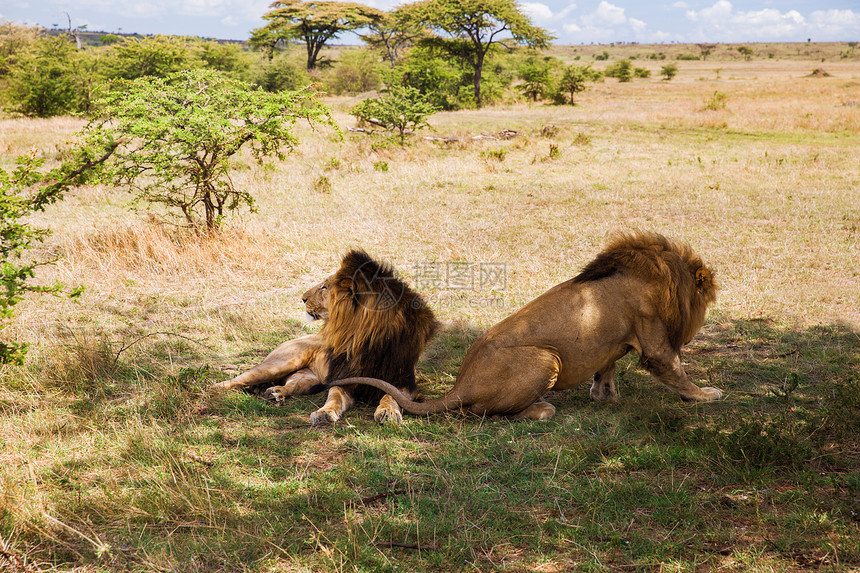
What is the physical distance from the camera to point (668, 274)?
14.3 ft

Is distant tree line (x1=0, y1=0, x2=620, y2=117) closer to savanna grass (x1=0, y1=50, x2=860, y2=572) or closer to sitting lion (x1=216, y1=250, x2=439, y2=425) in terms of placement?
savanna grass (x1=0, y1=50, x2=860, y2=572)

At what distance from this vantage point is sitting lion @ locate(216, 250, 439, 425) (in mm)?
4617

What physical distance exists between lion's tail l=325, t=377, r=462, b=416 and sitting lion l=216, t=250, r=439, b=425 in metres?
0.09

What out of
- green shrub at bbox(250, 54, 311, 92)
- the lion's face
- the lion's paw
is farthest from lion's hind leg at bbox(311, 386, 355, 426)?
green shrub at bbox(250, 54, 311, 92)

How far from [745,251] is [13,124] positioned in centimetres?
2343

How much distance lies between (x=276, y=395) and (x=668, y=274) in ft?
9.71

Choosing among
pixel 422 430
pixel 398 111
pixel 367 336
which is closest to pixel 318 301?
pixel 367 336

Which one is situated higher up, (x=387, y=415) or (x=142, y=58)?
(x=142, y=58)

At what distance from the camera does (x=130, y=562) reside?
9.25 ft

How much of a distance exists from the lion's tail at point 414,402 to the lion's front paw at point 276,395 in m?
0.65

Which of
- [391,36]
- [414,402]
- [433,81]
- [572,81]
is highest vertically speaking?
[391,36]

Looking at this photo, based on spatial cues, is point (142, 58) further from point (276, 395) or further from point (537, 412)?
point (537, 412)

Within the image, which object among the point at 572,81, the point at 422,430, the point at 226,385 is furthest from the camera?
the point at 572,81

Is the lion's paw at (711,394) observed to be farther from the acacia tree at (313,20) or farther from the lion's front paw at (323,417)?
the acacia tree at (313,20)
